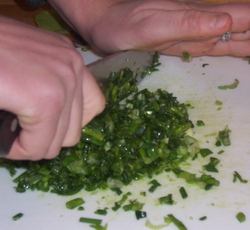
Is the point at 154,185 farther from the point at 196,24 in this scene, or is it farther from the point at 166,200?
the point at 196,24

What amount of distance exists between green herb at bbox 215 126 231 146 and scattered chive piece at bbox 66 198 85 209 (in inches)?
17.4

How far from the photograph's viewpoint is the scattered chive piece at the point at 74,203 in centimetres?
130

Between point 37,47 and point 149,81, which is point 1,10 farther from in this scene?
point 37,47

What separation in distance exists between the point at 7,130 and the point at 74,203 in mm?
449

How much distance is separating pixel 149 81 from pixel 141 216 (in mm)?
617

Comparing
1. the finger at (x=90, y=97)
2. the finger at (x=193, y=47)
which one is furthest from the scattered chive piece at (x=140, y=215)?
the finger at (x=193, y=47)

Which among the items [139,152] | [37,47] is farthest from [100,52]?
[37,47]

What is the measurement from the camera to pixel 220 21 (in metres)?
1.46

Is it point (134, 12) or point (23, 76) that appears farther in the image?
point (134, 12)

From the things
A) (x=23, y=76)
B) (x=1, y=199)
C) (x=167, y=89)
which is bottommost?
(x=1, y=199)

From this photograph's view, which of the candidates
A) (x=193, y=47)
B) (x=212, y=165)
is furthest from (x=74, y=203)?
(x=193, y=47)

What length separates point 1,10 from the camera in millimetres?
2242

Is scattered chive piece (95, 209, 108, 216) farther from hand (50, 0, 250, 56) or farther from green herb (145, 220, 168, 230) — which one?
hand (50, 0, 250, 56)

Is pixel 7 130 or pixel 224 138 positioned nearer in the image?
pixel 7 130
